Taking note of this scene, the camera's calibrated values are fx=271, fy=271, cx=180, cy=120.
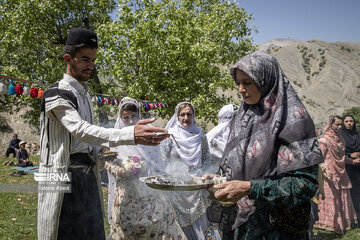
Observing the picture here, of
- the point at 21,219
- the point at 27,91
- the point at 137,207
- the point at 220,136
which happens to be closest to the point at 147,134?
the point at 137,207

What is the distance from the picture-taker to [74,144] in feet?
6.29

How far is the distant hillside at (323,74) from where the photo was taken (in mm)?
56162

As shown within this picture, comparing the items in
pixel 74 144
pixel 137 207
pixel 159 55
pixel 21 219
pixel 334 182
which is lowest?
pixel 21 219

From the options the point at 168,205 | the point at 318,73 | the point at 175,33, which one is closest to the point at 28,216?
the point at 168,205

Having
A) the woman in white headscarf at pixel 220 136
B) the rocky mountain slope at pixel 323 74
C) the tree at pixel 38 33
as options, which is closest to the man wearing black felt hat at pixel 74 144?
the woman in white headscarf at pixel 220 136

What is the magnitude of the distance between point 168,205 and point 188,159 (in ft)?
2.70

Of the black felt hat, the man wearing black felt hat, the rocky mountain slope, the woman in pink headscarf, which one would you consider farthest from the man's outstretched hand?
the rocky mountain slope

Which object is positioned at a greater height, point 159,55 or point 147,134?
point 159,55

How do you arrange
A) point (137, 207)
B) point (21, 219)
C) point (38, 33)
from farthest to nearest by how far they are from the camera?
point (38, 33)
point (21, 219)
point (137, 207)

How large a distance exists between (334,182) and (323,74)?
67.7 m

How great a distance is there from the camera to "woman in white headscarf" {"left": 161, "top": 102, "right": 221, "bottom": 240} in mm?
3658

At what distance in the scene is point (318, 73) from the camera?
66.1 m

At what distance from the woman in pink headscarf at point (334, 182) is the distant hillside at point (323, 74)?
46.8 meters

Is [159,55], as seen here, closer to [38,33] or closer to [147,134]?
[38,33]
